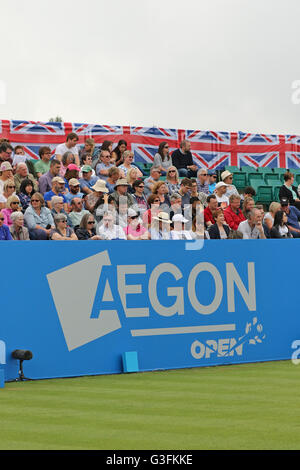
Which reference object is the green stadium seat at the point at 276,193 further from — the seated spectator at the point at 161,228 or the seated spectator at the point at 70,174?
the seated spectator at the point at 161,228

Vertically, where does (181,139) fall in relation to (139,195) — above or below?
above

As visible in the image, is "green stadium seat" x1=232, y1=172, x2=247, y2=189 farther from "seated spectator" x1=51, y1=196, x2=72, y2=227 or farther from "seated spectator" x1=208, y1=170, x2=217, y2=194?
"seated spectator" x1=51, y1=196, x2=72, y2=227

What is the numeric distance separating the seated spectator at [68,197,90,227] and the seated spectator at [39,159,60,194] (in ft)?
3.80

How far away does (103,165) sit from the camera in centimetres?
1830

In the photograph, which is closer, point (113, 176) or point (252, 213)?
point (252, 213)

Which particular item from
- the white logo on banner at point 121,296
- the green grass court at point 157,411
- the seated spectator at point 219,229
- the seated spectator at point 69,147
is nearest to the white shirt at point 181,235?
the seated spectator at point 219,229

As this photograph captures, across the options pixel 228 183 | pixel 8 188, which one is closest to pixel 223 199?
pixel 228 183

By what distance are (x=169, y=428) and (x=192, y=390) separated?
9.94 feet

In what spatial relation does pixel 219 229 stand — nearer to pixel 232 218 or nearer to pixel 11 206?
pixel 232 218

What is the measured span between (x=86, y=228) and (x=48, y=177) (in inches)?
104

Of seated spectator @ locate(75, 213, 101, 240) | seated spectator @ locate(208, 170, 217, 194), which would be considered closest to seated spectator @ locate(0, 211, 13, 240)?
seated spectator @ locate(75, 213, 101, 240)

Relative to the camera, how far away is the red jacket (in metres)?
17.0

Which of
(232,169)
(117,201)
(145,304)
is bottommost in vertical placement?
(145,304)

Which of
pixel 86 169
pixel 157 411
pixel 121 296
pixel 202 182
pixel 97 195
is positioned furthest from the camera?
pixel 202 182
